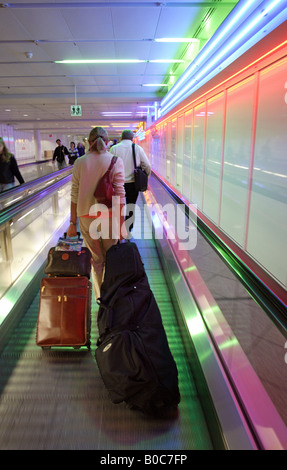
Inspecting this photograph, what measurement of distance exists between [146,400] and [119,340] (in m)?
0.39

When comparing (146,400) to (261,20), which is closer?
(146,400)

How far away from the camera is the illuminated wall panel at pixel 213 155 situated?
279 inches

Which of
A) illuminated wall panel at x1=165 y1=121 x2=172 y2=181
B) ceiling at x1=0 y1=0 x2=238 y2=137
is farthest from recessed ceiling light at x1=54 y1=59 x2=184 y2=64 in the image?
illuminated wall panel at x1=165 y1=121 x2=172 y2=181

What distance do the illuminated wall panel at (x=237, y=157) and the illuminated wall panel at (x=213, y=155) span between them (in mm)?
476

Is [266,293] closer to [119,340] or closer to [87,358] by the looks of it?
[119,340]

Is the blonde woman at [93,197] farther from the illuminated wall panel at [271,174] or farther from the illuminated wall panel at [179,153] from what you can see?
the illuminated wall panel at [179,153]

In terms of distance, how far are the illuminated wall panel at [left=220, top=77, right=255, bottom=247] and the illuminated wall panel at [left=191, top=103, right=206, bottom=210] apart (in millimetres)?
1699

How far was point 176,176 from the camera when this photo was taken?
12.3m

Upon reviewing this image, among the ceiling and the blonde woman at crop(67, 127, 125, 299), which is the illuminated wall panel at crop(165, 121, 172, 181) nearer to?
the ceiling

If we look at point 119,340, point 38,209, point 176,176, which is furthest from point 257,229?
point 176,176

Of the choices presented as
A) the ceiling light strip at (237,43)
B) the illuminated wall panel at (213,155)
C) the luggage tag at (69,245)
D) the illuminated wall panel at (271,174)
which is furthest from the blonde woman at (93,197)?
the illuminated wall panel at (213,155)

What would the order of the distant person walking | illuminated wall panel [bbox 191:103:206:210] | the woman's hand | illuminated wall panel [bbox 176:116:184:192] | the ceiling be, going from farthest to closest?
illuminated wall panel [bbox 176:116:184:192] < illuminated wall panel [bbox 191:103:206:210] < the ceiling < the distant person walking < the woman's hand

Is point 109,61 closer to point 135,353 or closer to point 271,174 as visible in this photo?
point 271,174

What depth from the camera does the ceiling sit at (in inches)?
239
